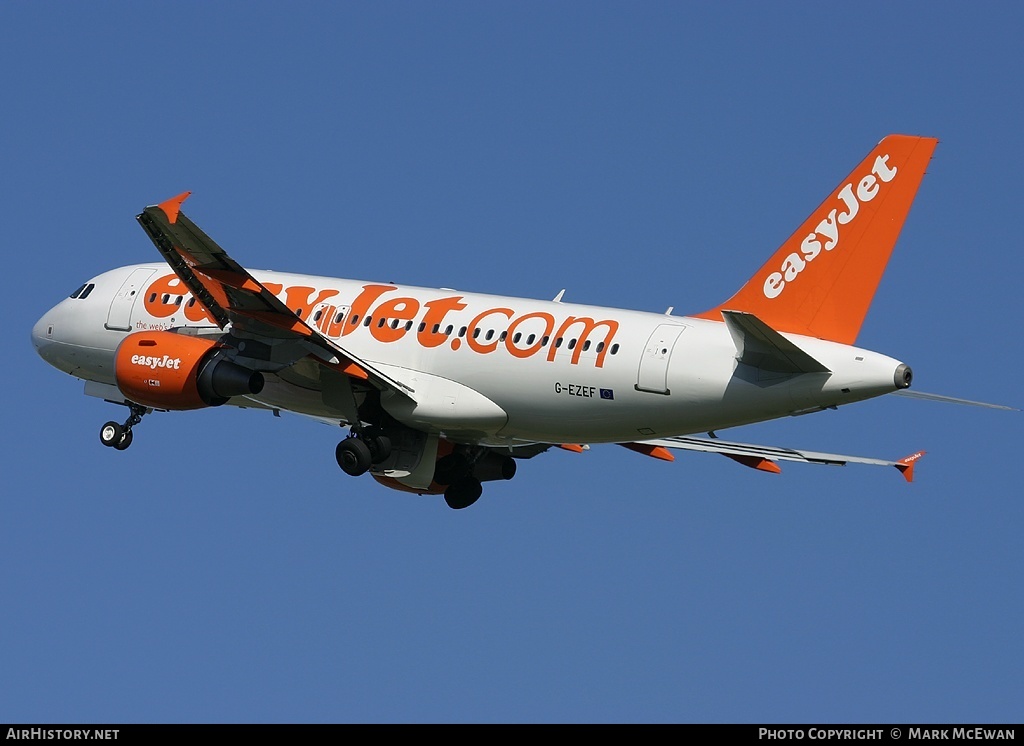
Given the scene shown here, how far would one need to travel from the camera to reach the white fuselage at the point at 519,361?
35344 mm

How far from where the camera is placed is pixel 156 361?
128 feet

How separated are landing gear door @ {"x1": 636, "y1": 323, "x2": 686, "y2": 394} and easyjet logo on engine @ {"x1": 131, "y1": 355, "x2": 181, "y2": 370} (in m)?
10.1

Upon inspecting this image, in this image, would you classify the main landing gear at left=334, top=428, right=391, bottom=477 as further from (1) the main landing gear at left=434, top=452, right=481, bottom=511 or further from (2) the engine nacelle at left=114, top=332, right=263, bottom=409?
(1) the main landing gear at left=434, top=452, right=481, bottom=511

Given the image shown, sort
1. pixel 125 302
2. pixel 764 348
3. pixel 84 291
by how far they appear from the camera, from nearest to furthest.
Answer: pixel 764 348 → pixel 125 302 → pixel 84 291

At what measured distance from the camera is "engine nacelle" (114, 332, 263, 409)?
38594mm

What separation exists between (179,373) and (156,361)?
2.26ft

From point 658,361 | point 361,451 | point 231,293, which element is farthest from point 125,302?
point 658,361

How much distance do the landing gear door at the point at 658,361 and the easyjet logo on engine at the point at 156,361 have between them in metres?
10.1

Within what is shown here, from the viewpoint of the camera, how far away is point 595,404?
37375 mm

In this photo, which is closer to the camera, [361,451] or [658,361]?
[658,361]

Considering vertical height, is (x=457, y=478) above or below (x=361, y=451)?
above

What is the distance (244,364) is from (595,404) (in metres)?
7.73

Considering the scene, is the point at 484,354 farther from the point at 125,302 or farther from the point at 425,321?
the point at 125,302
